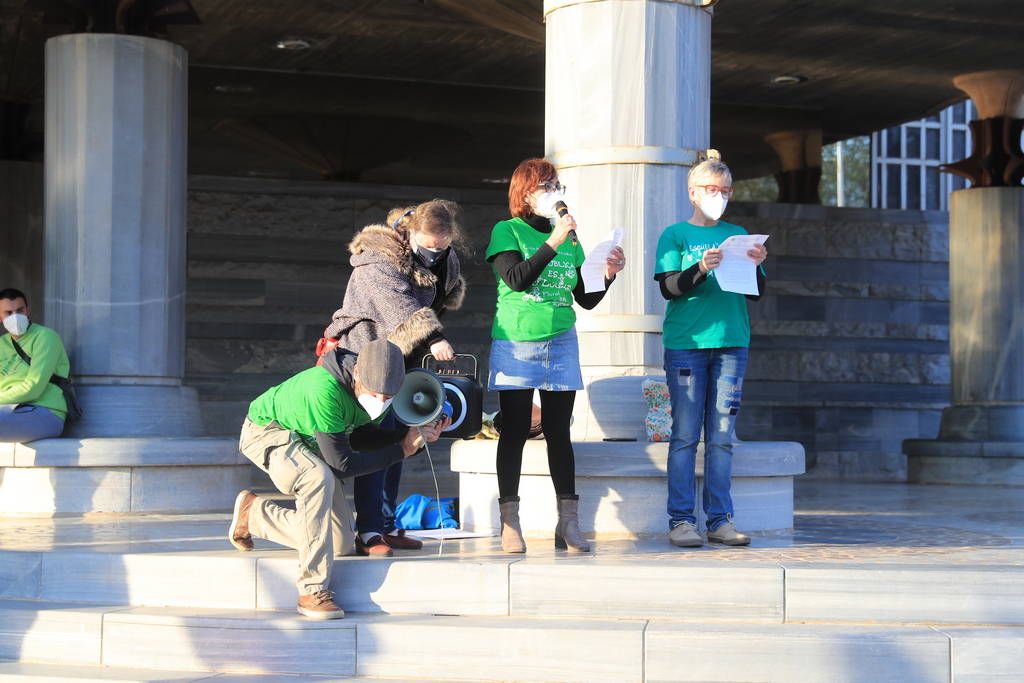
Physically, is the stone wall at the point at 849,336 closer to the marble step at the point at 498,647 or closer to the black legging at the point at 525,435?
the black legging at the point at 525,435

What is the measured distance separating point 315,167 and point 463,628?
57.8ft

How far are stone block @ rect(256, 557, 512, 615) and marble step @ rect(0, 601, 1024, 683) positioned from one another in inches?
3.2

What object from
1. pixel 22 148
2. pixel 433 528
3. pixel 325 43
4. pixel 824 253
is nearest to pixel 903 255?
pixel 824 253

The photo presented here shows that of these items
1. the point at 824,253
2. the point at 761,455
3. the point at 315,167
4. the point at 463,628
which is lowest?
the point at 463,628

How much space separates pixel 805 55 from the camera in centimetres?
1686

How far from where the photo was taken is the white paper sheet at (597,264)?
7250mm

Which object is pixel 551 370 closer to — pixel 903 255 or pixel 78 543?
pixel 78 543

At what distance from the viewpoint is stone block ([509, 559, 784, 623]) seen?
6.33 m

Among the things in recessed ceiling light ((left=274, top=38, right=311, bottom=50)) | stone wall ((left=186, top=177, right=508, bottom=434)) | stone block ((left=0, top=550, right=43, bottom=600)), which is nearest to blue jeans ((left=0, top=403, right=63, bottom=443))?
stone block ((left=0, top=550, right=43, bottom=600))

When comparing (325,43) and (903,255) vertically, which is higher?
(325,43)

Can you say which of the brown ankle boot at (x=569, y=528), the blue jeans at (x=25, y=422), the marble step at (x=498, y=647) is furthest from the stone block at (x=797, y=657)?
the blue jeans at (x=25, y=422)

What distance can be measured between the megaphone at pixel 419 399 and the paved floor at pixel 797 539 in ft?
2.35

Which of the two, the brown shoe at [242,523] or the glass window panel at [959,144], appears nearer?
the brown shoe at [242,523]

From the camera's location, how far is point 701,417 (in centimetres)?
765
